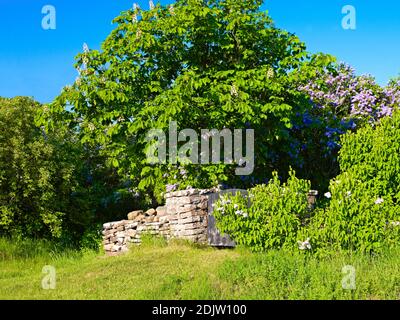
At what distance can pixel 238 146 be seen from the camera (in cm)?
1392

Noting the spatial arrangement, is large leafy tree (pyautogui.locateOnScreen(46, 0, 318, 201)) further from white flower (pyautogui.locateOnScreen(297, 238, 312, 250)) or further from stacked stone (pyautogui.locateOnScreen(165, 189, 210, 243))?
white flower (pyautogui.locateOnScreen(297, 238, 312, 250))

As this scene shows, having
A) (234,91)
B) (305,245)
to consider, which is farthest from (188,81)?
(305,245)

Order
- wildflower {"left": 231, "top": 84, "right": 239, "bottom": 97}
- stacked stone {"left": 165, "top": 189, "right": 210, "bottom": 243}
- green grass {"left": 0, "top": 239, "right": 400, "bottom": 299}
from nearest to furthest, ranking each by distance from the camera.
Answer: green grass {"left": 0, "top": 239, "right": 400, "bottom": 299}
wildflower {"left": 231, "top": 84, "right": 239, "bottom": 97}
stacked stone {"left": 165, "top": 189, "right": 210, "bottom": 243}

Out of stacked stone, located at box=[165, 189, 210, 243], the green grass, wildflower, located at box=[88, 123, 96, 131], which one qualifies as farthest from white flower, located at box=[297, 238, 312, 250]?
wildflower, located at box=[88, 123, 96, 131]

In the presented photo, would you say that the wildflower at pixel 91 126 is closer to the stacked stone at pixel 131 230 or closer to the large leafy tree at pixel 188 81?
the large leafy tree at pixel 188 81

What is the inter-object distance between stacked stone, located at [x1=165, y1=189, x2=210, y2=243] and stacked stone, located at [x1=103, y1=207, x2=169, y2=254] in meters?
0.64

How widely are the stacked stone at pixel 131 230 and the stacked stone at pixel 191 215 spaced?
638mm

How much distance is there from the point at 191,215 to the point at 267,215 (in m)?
2.35

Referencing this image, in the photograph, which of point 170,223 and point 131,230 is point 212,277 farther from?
point 131,230

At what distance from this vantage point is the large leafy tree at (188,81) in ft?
42.0

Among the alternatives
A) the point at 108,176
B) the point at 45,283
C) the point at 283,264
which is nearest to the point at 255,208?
the point at 283,264

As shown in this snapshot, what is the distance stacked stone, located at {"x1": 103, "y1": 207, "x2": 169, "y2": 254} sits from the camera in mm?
13547

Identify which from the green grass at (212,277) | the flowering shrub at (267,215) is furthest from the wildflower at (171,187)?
the flowering shrub at (267,215)

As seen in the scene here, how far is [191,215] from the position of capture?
41.5 feet
